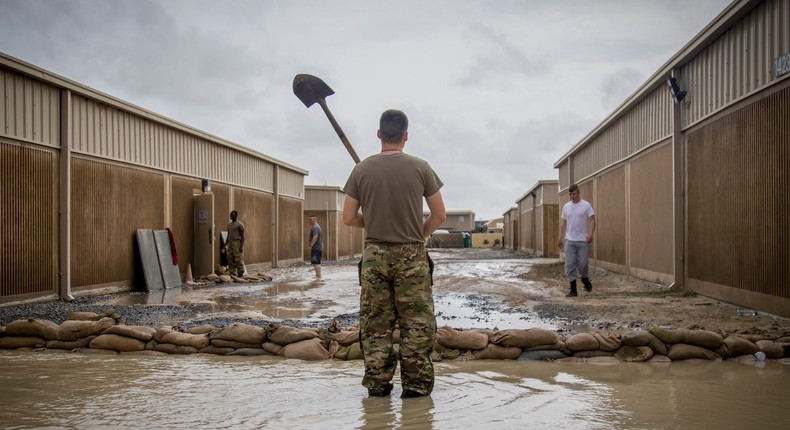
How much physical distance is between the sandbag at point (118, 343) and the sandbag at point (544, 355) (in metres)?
3.37

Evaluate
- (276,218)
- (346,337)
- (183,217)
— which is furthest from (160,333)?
(276,218)

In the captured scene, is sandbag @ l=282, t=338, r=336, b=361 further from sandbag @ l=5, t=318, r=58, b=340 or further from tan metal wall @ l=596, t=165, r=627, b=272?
tan metal wall @ l=596, t=165, r=627, b=272

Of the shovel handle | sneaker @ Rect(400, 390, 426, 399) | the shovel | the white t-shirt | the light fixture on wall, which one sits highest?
the light fixture on wall

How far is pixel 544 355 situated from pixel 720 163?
5352 millimetres

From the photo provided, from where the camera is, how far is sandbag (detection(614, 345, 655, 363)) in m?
5.34

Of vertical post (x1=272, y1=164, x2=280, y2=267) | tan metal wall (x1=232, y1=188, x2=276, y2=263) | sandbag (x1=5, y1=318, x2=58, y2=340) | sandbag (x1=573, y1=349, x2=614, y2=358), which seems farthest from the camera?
vertical post (x1=272, y1=164, x2=280, y2=267)

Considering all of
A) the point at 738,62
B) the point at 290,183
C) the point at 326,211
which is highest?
the point at 738,62

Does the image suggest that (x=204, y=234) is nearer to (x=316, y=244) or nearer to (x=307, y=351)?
(x=316, y=244)

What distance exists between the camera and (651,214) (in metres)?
13.0

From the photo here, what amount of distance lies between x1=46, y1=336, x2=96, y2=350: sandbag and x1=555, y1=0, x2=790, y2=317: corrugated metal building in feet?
23.4

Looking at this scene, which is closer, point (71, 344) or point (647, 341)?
point (647, 341)

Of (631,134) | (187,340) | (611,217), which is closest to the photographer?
(187,340)

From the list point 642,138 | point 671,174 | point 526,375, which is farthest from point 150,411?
point 642,138

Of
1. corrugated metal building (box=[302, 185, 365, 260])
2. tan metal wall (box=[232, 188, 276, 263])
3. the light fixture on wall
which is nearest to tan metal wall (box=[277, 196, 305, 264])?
tan metal wall (box=[232, 188, 276, 263])
